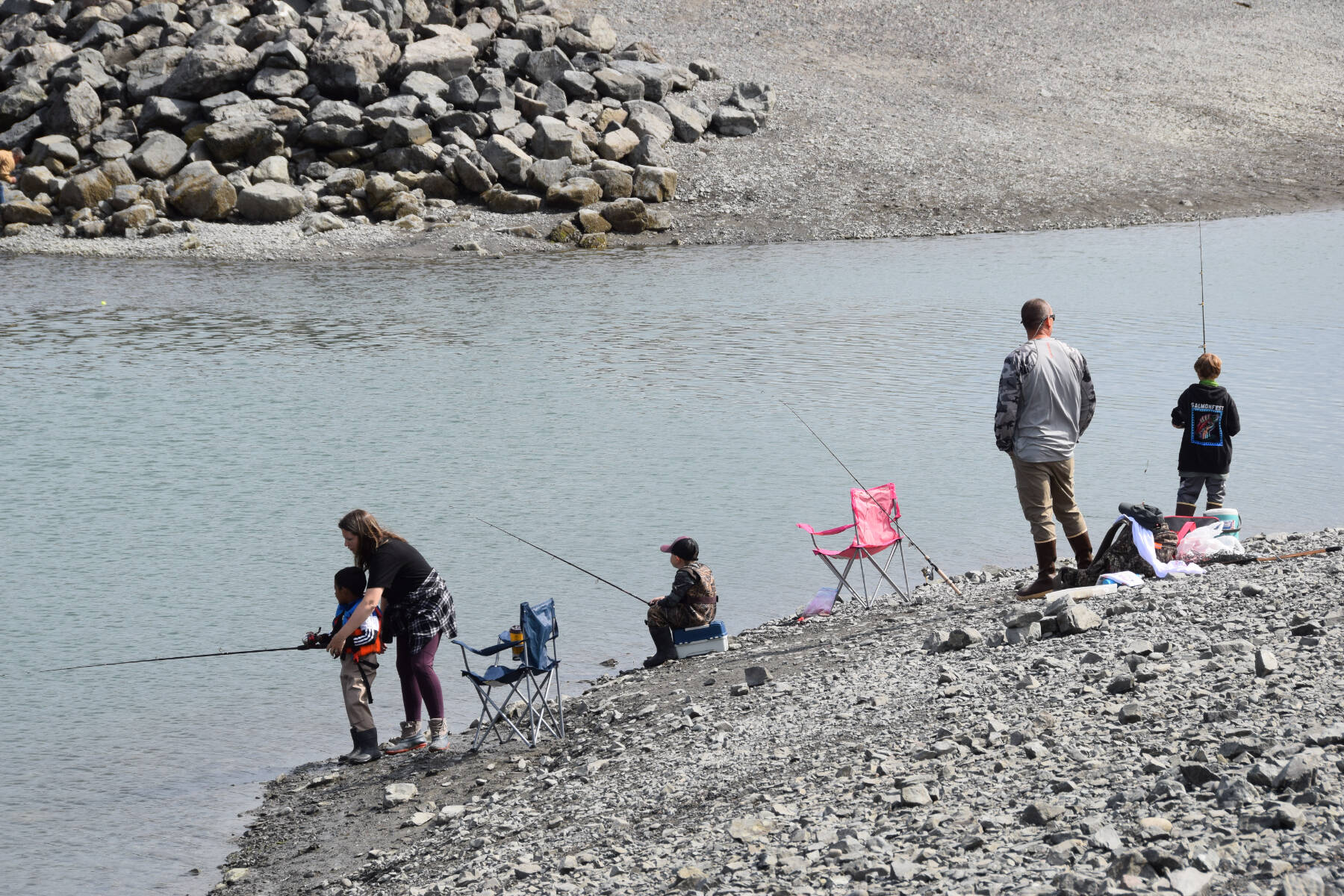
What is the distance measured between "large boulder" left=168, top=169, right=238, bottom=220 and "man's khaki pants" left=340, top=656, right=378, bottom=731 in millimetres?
27040

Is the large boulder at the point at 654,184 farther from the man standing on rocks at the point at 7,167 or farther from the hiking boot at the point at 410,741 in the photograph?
the hiking boot at the point at 410,741

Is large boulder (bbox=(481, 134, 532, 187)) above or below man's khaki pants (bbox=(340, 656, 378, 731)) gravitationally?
above

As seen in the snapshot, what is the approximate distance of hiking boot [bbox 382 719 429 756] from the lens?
270 inches

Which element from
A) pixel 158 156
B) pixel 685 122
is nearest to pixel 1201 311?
pixel 685 122

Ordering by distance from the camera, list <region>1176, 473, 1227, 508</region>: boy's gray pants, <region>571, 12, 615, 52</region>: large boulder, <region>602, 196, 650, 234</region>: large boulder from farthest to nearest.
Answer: <region>571, 12, 615, 52</region>: large boulder < <region>602, 196, 650, 234</region>: large boulder < <region>1176, 473, 1227, 508</region>: boy's gray pants

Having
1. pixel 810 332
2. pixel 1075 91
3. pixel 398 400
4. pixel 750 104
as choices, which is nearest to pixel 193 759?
pixel 398 400

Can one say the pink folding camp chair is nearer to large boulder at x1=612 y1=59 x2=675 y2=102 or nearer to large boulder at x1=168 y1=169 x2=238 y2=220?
large boulder at x1=168 y1=169 x2=238 y2=220

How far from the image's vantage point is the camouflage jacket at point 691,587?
7.67 meters

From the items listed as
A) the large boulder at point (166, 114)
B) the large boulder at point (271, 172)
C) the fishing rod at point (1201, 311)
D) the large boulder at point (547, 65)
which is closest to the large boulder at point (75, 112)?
the large boulder at point (166, 114)

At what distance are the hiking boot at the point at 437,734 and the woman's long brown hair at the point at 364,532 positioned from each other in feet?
3.01

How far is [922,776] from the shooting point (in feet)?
16.2

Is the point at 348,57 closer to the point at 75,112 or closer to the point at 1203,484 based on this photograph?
the point at 75,112

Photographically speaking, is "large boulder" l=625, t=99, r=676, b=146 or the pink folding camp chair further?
"large boulder" l=625, t=99, r=676, b=146

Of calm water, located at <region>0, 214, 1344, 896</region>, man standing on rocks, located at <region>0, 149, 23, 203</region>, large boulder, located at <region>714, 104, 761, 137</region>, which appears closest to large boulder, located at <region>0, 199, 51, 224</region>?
man standing on rocks, located at <region>0, 149, 23, 203</region>
